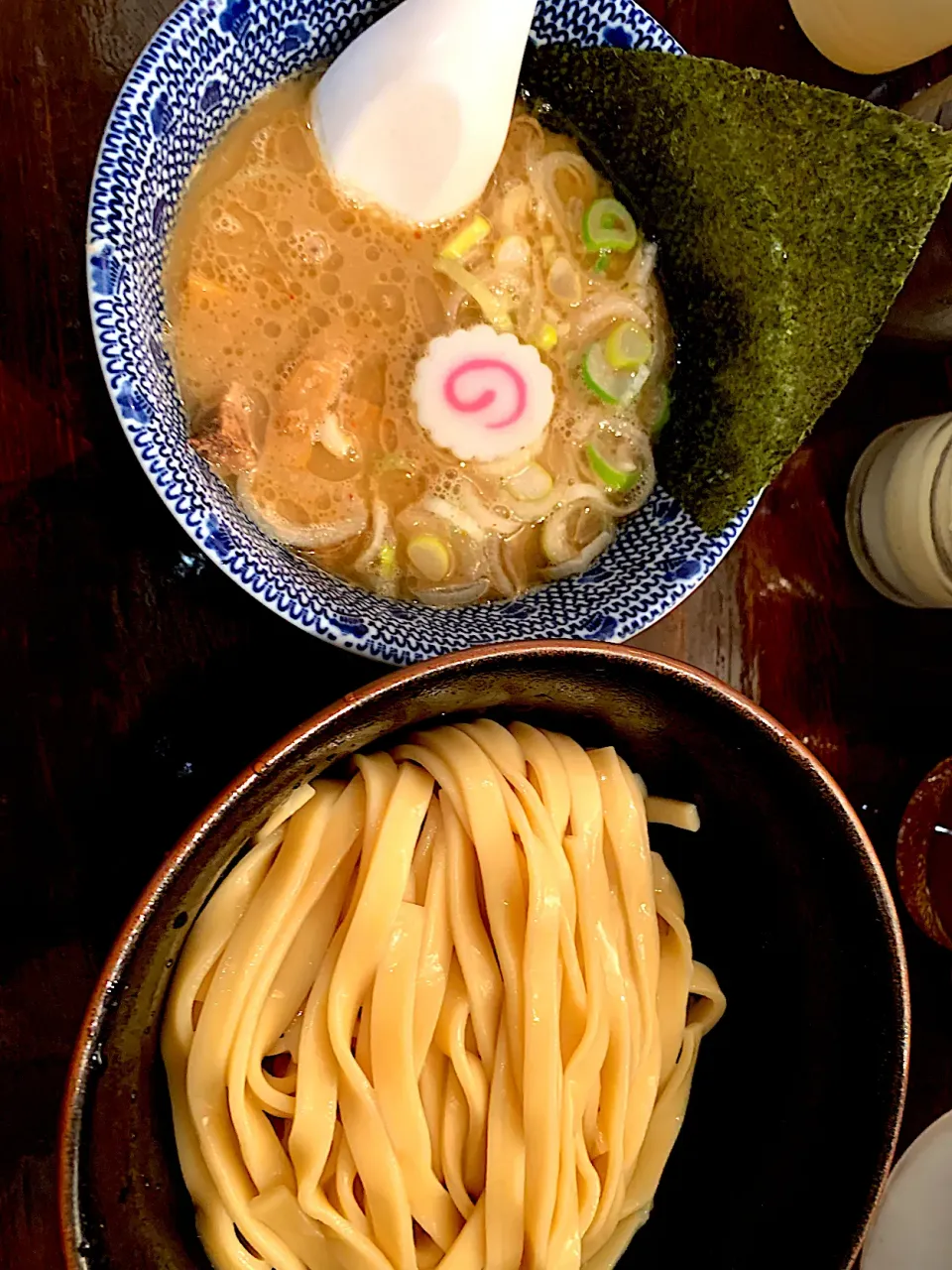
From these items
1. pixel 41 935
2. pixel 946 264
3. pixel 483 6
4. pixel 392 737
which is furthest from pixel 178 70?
pixel 946 264

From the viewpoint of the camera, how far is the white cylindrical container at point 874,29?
154 centimetres

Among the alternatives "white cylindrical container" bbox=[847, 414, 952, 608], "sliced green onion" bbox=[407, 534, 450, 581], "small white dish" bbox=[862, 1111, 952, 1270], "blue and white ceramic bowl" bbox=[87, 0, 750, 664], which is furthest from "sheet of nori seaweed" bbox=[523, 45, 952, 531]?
"small white dish" bbox=[862, 1111, 952, 1270]

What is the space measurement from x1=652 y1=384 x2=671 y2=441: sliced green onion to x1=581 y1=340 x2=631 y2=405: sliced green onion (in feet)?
0.22

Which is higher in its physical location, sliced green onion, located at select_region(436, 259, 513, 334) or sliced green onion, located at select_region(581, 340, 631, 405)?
sliced green onion, located at select_region(436, 259, 513, 334)

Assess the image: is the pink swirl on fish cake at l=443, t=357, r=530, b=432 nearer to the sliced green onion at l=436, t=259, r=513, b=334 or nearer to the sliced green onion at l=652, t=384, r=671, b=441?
the sliced green onion at l=436, t=259, r=513, b=334

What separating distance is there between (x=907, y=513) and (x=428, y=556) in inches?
26.9

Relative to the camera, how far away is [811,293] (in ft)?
4.60

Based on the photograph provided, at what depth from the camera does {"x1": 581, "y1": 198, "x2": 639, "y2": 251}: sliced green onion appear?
1.54 metres

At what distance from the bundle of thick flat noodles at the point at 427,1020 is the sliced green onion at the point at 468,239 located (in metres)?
0.66

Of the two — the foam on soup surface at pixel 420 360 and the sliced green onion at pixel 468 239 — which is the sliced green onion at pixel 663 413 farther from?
the sliced green onion at pixel 468 239

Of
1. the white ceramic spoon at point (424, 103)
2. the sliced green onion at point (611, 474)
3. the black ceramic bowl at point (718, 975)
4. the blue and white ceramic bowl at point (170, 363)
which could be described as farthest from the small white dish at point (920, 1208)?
the white ceramic spoon at point (424, 103)

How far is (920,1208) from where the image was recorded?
5.23 feet

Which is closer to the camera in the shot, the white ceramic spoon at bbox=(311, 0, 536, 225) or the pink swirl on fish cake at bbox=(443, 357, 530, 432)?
the white ceramic spoon at bbox=(311, 0, 536, 225)

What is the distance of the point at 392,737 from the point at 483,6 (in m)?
0.85
